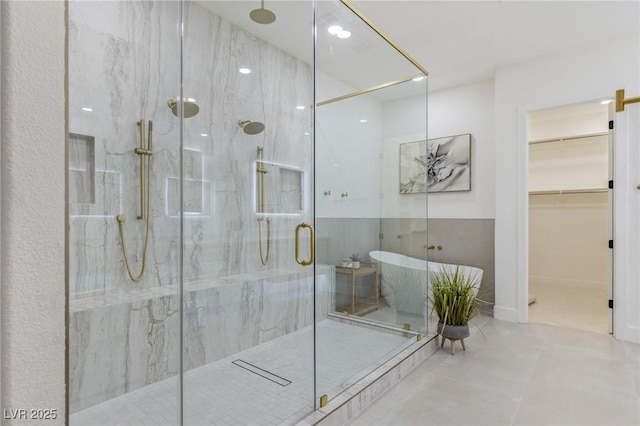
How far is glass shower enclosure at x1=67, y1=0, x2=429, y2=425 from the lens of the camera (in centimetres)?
206

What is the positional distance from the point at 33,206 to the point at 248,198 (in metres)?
2.13

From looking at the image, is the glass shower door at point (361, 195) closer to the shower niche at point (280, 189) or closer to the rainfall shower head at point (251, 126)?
the shower niche at point (280, 189)

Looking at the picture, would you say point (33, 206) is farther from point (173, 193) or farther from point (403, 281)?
point (403, 281)

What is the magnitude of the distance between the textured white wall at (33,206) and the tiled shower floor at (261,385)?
1.48m

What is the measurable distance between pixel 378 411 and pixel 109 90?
2.58 metres

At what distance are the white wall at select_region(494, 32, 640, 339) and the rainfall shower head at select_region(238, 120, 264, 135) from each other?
274 centimetres

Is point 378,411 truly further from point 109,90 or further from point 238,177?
point 109,90

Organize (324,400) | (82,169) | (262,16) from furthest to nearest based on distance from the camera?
(262,16) < (82,169) < (324,400)

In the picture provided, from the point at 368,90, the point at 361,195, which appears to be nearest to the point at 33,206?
the point at 361,195

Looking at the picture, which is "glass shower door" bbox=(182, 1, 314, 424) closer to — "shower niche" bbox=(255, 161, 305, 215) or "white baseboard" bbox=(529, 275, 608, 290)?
"shower niche" bbox=(255, 161, 305, 215)

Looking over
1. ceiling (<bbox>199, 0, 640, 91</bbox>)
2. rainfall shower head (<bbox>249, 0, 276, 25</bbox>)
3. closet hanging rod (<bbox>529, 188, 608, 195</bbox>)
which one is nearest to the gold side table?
ceiling (<bbox>199, 0, 640, 91</bbox>)

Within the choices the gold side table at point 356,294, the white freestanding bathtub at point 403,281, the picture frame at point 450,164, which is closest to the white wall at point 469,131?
the picture frame at point 450,164

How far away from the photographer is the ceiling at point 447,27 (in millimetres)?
2639

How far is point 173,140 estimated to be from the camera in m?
2.49
